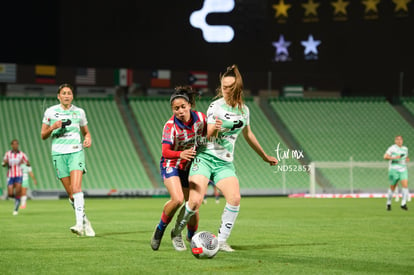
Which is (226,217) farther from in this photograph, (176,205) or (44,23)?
(44,23)

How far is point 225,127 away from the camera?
10.0m

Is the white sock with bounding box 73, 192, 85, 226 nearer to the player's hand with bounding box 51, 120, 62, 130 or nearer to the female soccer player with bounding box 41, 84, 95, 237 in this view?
the female soccer player with bounding box 41, 84, 95, 237

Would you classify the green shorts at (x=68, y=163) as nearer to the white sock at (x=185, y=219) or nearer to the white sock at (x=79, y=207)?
the white sock at (x=79, y=207)

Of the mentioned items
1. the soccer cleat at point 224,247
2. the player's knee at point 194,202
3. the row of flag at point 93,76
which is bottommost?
the soccer cleat at point 224,247

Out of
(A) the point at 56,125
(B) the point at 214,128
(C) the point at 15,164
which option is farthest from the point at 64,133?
(C) the point at 15,164

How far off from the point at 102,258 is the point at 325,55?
3580 cm

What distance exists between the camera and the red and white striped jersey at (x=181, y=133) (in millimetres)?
9969

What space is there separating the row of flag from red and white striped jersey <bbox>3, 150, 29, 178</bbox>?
18.1 metres

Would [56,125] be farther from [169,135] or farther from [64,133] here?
[169,135]

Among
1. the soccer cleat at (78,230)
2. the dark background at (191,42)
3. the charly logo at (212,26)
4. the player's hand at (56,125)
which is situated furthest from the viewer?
the dark background at (191,42)

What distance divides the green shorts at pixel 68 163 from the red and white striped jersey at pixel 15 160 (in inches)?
422

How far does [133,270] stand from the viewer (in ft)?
→ 26.8

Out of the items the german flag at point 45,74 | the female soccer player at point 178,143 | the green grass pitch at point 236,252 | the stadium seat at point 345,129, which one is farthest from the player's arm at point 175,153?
the german flag at point 45,74

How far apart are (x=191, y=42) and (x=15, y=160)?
2109 centimetres
